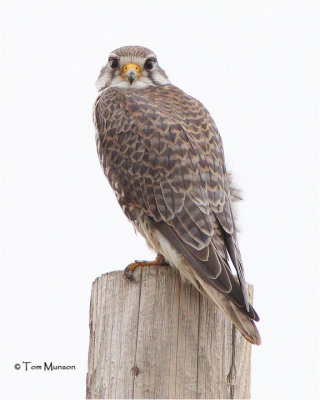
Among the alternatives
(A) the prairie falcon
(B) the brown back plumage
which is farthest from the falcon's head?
(B) the brown back plumage

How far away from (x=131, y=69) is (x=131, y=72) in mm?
32

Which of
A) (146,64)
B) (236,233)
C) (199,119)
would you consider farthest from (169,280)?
(146,64)

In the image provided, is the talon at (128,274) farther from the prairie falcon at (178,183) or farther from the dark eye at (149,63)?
the dark eye at (149,63)

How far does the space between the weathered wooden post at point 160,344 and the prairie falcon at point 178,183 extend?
0.12m

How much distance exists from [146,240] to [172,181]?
47cm

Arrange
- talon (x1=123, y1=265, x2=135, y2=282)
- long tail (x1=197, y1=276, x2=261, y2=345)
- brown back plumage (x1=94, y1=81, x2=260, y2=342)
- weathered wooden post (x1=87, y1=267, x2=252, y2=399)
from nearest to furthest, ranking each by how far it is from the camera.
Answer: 1. weathered wooden post (x1=87, y1=267, x2=252, y2=399)
2. long tail (x1=197, y1=276, x2=261, y2=345)
3. talon (x1=123, y1=265, x2=135, y2=282)
4. brown back plumage (x1=94, y1=81, x2=260, y2=342)

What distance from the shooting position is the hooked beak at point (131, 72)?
5340 mm

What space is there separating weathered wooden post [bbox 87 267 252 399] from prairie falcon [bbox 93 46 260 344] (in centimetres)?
12

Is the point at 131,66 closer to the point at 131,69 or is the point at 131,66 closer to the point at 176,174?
the point at 131,69

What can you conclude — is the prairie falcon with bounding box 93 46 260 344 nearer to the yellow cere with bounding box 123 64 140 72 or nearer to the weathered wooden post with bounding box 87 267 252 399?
the weathered wooden post with bounding box 87 267 252 399

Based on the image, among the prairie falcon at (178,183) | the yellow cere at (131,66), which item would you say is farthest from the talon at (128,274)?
the yellow cere at (131,66)

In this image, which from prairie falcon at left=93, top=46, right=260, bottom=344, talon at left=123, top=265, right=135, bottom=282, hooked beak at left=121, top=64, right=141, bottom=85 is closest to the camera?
talon at left=123, top=265, right=135, bottom=282

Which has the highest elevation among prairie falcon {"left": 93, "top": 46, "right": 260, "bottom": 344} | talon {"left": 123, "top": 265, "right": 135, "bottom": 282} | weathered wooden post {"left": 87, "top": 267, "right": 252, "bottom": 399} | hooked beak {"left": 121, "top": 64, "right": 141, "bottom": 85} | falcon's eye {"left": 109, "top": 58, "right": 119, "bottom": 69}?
falcon's eye {"left": 109, "top": 58, "right": 119, "bottom": 69}

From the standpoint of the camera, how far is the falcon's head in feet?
17.8
